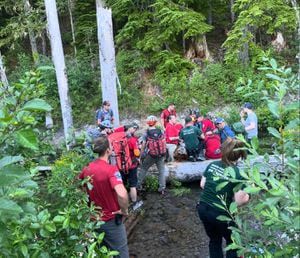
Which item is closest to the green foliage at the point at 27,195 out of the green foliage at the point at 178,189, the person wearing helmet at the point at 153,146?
the person wearing helmet at the point at 153,146

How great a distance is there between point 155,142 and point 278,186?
6.93m

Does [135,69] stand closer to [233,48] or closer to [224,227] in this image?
[233,48]

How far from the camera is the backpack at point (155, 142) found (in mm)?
8617

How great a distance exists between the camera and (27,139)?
4.97ft

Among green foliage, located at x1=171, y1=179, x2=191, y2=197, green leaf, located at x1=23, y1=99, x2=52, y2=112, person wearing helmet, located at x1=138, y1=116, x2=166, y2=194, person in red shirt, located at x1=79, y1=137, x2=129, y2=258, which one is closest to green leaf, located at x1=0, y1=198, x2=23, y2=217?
green leaf, located at x1=23, y1=99, x2=52, y2=112

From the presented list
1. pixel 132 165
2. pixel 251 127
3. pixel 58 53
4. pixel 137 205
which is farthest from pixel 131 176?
pixel 58 53

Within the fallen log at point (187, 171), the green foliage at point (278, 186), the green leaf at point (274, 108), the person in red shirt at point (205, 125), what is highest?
the green leaf at point (274, 108)

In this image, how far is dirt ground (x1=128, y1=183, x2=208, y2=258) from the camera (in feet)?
21.7

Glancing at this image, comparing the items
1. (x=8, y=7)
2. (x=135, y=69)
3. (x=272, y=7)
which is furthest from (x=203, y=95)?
(x=8, y=7)

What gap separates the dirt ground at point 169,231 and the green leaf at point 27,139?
17.5 feet

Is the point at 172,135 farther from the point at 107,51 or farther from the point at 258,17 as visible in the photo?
the point at 258,17

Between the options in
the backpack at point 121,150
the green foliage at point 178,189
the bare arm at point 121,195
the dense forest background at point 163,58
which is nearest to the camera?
the bare arm at point 121,195

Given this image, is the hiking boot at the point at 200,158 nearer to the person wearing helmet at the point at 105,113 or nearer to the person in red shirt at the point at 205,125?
the person in red shirt at the point at 205,125

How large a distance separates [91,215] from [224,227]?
173 centimetres
